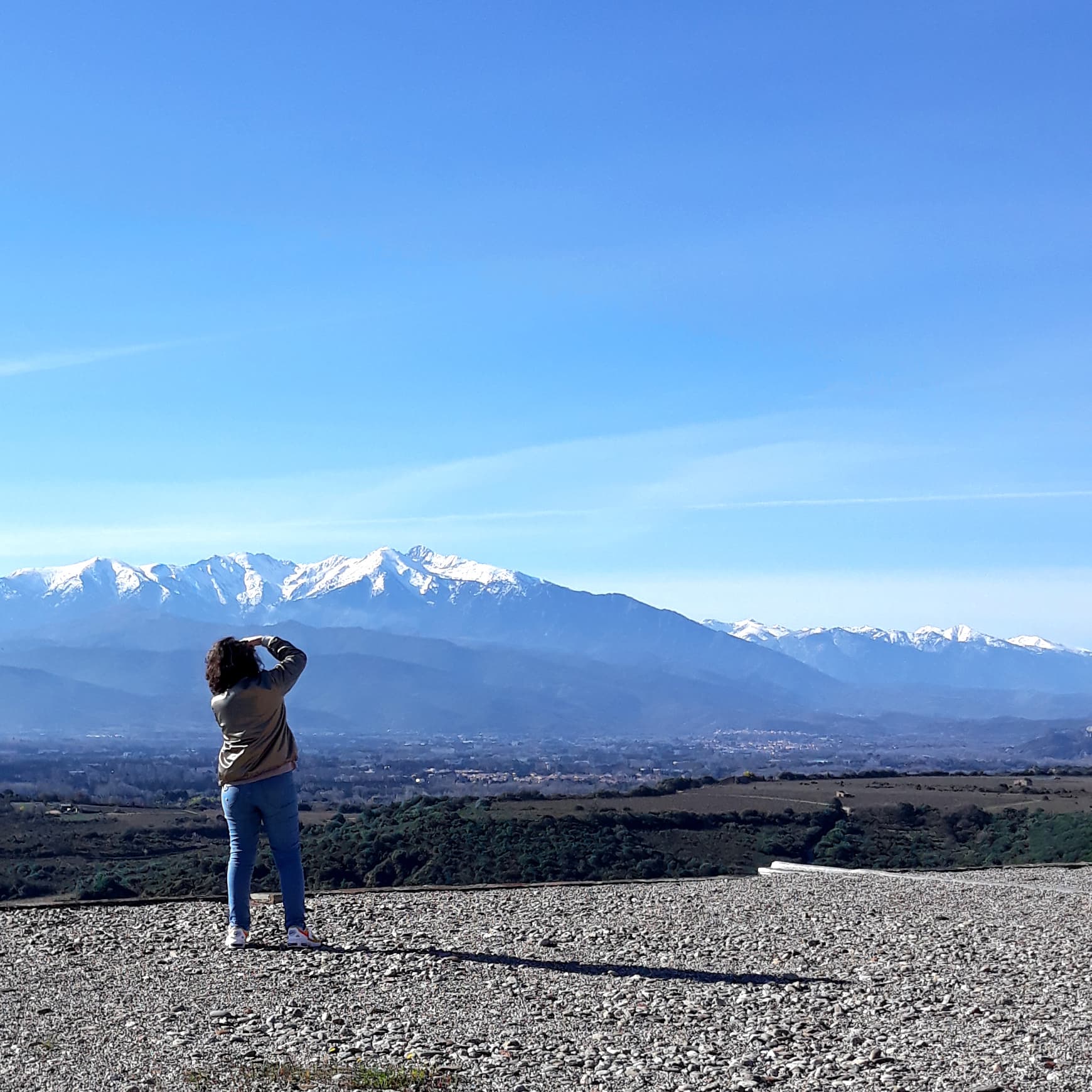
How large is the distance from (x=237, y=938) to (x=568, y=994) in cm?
272

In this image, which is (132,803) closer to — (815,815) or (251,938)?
(815,815)

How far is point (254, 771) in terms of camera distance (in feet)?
31.6

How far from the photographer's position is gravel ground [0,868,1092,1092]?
6660mm

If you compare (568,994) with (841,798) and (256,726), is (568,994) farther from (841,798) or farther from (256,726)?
(841,798)

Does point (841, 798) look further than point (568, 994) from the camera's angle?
Yes

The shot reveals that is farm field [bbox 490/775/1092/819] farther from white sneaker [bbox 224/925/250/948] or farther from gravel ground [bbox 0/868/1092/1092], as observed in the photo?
white sneaker [bbox 224/925/250/948]

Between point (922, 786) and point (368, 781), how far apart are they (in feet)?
207

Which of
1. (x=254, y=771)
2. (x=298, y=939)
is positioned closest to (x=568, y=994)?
(x=298, y=939)

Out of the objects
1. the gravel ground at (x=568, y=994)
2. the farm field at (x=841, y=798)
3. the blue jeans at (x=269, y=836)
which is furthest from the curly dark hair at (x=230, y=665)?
the farm field at (x=841, y=798)

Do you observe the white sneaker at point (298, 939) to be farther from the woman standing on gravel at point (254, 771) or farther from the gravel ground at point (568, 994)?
the gravel ground at point (568, 994)

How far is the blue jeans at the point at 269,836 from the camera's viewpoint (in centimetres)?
963

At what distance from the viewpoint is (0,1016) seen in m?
7.68

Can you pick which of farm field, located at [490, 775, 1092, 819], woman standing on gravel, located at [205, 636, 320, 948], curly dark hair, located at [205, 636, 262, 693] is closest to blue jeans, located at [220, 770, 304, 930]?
woman standing on gravel, located at [205, 636, 320, 948]

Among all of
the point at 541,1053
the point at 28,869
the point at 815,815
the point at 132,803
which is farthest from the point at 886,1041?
the point at 132,803
